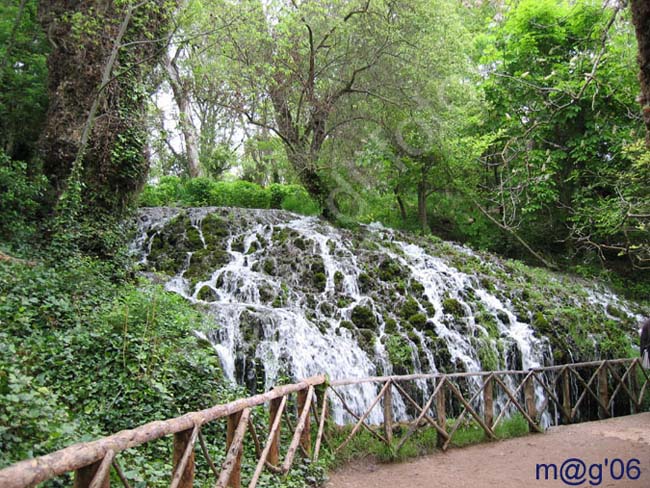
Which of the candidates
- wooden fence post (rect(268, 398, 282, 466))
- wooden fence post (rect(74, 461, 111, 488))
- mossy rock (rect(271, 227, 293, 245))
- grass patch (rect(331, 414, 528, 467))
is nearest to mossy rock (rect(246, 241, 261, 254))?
mossy rock (rect(271, 227, 293, 245))

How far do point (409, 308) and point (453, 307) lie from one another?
1.15 m

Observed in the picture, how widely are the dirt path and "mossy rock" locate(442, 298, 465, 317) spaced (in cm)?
335

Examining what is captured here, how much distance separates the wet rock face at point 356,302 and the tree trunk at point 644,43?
6.14 meters

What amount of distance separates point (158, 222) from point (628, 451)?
12.0 m

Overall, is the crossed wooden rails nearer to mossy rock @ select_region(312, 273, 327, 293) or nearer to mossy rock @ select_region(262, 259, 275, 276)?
mossy rock @ select_region(312, 273, 327, 293)

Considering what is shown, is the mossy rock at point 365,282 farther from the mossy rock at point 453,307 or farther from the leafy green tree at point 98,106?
the leafy green tree at point 98,106

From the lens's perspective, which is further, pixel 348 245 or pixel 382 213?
pixel 382 213

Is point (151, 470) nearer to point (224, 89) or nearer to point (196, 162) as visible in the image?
point (224, 89)

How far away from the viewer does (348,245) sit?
1316 centimetres

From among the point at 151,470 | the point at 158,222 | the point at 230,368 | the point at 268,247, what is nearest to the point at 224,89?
the point at 158,222

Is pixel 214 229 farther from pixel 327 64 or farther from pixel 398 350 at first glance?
pixel 398 350

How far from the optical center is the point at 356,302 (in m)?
10.5

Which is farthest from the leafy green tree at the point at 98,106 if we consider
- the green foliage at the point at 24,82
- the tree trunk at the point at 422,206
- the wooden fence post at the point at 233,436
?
the tree trunk at the point at 422,206

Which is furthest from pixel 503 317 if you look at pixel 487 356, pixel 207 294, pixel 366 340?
pixel 207 294
